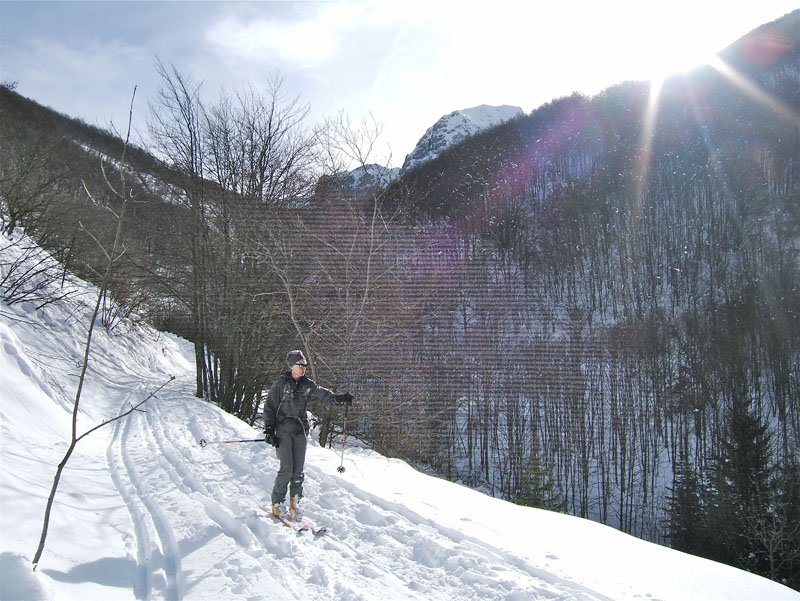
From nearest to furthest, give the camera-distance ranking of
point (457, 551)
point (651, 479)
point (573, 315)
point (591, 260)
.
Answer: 1. point (457, 551)
2. point (651, 479)
3. point (573, 315)
4. point (591, 260)

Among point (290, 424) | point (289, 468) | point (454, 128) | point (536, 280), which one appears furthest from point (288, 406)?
point (454, 128)

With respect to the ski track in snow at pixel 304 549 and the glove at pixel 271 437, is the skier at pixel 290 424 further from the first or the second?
the ski track in snow at pixel 304 549

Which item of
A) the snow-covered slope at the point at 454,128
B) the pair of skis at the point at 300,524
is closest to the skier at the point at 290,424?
the pair of skis at the point at 300,524

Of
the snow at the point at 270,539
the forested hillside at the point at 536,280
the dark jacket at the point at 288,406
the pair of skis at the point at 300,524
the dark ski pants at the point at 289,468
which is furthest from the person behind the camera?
the forested hillside at the point at 536,280

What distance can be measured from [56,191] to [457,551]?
11642mm

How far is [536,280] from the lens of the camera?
21.1 metres

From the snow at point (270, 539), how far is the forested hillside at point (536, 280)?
1383 millimetres

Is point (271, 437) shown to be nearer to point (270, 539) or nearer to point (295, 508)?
point (295, 508)

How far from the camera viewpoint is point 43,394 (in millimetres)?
4039

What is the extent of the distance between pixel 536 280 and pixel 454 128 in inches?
1222

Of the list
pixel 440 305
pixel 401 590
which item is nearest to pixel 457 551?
pixel 401 590

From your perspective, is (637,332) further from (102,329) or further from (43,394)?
(43,394)

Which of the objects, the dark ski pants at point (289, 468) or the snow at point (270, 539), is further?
the dark ski pants at point (289, 468)

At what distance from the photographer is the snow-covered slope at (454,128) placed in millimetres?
39312
